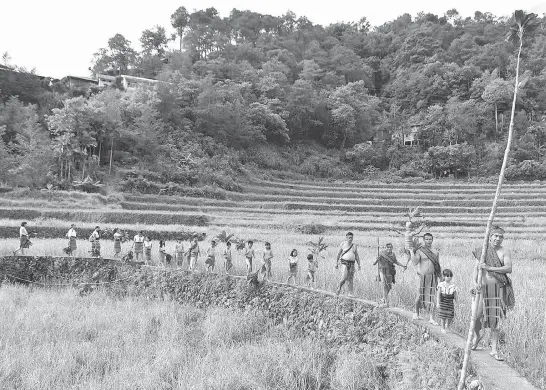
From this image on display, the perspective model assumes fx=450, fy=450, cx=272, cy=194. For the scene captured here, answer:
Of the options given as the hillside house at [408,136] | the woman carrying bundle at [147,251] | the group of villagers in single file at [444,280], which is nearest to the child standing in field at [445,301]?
the group of villagers in single file at [444,280]

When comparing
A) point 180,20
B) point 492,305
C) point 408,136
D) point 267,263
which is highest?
point 180,20

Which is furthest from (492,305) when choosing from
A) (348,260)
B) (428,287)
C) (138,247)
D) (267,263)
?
(138,247)

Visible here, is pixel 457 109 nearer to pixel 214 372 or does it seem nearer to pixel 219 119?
pixel 219 119

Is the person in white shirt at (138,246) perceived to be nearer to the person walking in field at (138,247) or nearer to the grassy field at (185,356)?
the person walking in field at (138,247)

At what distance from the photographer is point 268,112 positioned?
38.3 meters

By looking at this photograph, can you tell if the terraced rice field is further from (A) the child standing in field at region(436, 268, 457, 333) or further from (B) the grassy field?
(B) the grassy field

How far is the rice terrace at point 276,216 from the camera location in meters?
5.86

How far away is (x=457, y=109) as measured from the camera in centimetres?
4191

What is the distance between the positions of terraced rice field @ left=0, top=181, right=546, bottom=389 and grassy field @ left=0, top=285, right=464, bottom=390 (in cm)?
114

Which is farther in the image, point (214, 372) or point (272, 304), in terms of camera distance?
point (272, 304)

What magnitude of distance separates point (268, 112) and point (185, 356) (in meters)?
33.0

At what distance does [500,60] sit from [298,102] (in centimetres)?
2768

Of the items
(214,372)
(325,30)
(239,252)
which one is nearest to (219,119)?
(239,252)

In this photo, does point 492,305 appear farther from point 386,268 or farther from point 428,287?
point 386,268
